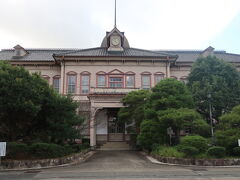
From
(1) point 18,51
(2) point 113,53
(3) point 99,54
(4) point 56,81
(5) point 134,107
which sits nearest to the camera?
(5) point 134,107

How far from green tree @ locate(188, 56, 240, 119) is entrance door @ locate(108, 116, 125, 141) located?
29.8 ft

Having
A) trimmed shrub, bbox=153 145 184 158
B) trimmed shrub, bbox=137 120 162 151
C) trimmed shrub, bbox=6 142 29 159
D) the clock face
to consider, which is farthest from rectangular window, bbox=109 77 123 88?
trimmed shrub, bbox=6 142 29 159

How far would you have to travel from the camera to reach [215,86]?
19156 mm

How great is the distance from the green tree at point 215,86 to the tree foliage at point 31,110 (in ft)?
34.6

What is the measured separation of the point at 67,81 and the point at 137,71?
8.34 metres

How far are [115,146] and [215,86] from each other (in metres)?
11.7

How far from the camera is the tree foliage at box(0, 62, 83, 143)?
13492 mm

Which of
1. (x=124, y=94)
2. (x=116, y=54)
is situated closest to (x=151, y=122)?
(x=124, y=94)

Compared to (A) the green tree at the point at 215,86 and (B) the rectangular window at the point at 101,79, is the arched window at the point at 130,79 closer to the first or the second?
(B) the rectangular window at the point at 101,79

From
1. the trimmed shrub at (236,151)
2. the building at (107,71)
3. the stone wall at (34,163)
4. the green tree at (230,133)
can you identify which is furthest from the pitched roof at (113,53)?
the trimmed shrub at (236,151)

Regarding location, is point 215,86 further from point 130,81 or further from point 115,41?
point 115,41

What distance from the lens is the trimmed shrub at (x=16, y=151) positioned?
45.0 feet

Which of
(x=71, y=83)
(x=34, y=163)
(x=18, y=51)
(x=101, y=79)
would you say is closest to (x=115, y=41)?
(x=101, y=79)

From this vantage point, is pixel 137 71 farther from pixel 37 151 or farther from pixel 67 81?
pixel 37 151
